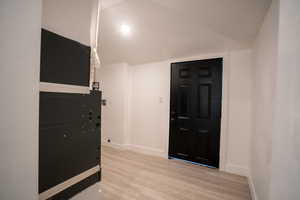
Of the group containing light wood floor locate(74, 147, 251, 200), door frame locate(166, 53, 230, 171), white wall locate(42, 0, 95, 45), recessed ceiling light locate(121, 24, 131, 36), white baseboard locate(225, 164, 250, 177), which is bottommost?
light wood floor locate(74, 147, 251, 200)

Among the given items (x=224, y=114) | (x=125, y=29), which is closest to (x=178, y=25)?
(x=125, y=29)

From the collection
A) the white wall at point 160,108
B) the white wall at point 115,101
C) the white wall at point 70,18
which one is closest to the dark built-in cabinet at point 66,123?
the white wall at point 70,18

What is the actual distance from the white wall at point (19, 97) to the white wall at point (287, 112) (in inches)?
58.2

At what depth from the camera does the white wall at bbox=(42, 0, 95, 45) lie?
782 mm

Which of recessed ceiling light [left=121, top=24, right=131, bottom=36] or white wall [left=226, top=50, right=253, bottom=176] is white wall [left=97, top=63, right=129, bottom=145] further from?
white wall [left=226, top=50, right=253, bottom=176]

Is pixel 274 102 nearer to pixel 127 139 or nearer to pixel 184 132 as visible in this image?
pixel 184 132

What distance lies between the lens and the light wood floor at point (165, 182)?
5.80 feet

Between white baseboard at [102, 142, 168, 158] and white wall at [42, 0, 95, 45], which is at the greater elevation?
white wall at [42, 0, 95, 45]

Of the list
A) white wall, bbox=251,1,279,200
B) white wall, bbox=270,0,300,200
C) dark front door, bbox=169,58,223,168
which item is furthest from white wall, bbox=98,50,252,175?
white wall, bbox=270,0,300,200

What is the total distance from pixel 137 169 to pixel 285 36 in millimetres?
2593

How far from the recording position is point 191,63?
2.71 meters

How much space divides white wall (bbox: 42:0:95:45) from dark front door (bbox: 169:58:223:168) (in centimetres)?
213

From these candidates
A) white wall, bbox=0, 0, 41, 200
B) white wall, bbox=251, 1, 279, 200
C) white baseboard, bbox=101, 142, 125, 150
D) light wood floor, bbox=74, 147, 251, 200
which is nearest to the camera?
white wall, bbox=0, 0, 41, 200

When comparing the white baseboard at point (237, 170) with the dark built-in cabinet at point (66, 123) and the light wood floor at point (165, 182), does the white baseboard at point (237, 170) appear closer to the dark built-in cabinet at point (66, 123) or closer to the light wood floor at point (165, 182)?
the light wood floor at point (165, 182)
